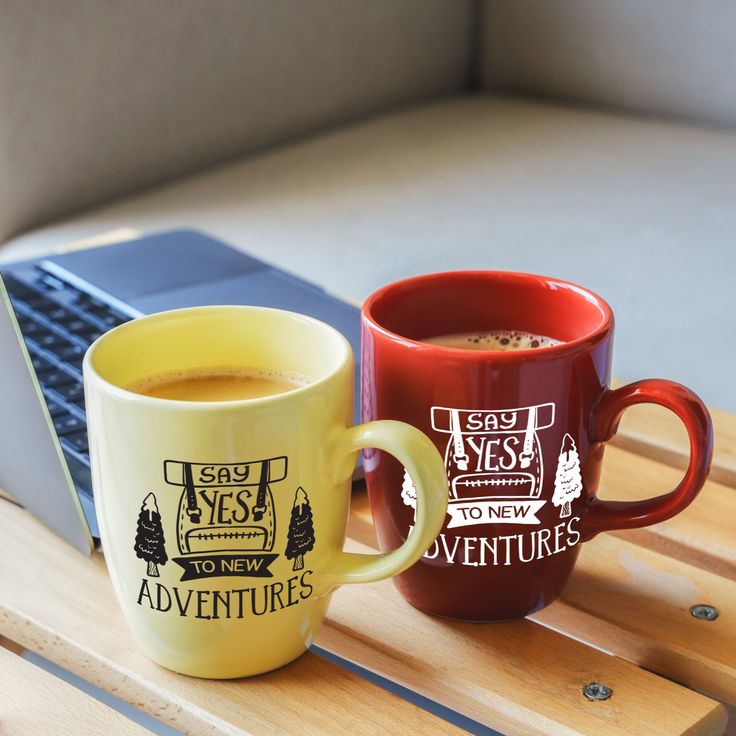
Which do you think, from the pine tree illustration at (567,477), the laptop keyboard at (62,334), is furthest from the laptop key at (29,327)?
the pine tree illustration at (567,477)

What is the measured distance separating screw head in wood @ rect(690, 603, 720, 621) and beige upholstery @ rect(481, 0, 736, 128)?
117 cm

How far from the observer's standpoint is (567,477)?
0.37m

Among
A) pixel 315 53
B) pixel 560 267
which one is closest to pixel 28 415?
pixel 560 267

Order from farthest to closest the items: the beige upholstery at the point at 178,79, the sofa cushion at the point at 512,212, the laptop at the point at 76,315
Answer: the beige upholstery at the point at 178,79
the sofa cushion at the point at 512,212
the laptop at the point at 76,315

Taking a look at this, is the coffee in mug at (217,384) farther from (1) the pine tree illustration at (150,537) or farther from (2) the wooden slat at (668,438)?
(2) the wooden slat at (668,438)

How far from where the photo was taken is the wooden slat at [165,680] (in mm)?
355

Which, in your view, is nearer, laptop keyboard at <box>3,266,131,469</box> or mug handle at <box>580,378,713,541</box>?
mug handle at <box>580,378,713,541</box>

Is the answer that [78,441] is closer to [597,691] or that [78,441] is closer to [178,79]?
[597,691]

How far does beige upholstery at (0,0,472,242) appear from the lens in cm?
127

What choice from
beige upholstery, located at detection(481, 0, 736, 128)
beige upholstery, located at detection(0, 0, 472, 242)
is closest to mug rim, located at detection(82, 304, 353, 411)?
beige upholstery, located at detection(0, 0, 472, 242)

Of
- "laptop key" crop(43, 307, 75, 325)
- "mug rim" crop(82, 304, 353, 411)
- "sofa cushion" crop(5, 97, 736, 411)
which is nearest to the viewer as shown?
"mug rim" crop(82, 304, 353, 411)

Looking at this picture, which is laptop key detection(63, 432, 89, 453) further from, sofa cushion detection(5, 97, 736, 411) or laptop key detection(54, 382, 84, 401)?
sofa cushion detection(5, 97, 736, 411)

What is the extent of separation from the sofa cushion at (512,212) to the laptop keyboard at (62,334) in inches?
16.0

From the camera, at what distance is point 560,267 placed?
3.61 feet
